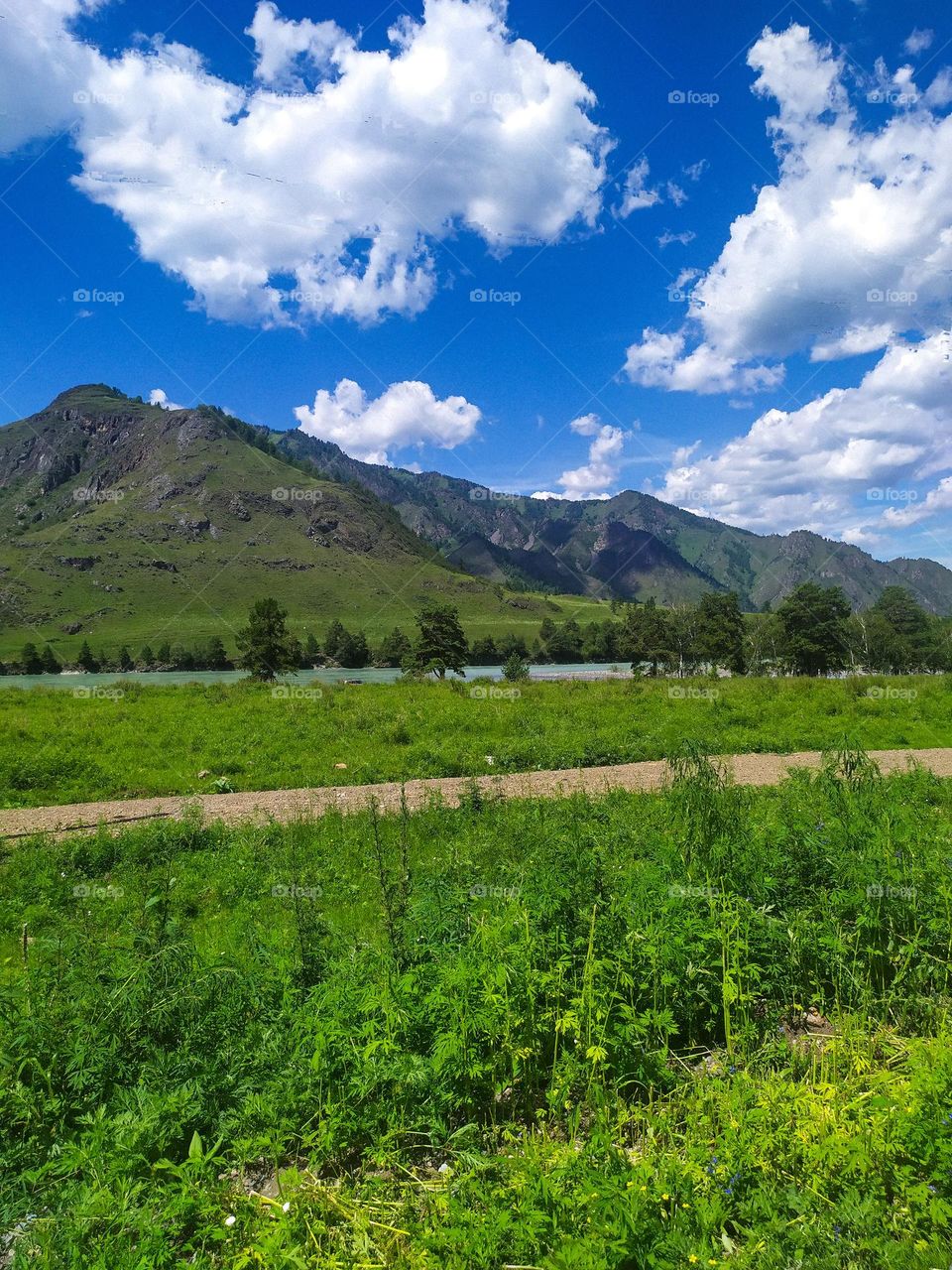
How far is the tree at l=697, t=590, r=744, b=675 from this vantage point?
83.6m

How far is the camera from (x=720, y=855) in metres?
6.22

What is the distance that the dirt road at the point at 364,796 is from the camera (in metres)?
13.0

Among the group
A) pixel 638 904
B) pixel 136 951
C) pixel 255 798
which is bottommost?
pixel 255 798

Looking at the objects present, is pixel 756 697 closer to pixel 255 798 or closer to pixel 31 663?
pixel 255 798

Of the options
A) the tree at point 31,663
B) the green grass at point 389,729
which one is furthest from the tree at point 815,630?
the tree at point 31,663

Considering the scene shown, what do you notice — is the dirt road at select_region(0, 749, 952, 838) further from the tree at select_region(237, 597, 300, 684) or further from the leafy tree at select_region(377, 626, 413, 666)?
the leafy tree at select_region(377, 626, 413, 666)

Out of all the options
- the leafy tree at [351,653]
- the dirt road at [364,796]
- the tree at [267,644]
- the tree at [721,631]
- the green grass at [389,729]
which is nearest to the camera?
the dirt road at [364,796]

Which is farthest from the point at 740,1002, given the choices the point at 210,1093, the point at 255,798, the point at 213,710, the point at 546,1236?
the point at 213,710

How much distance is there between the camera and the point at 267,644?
173ft

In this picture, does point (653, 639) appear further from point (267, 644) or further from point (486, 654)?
point (486, 654)

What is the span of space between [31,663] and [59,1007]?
130340 mm

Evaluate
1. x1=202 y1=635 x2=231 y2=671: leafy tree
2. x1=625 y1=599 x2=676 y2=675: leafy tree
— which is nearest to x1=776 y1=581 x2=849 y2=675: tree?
x1=625 y1=599 x2=676 y2=675: leafy tree

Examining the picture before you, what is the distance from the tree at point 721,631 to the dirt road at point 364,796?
6747 cm

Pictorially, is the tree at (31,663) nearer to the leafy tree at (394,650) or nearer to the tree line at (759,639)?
the tree line at (759,639)
